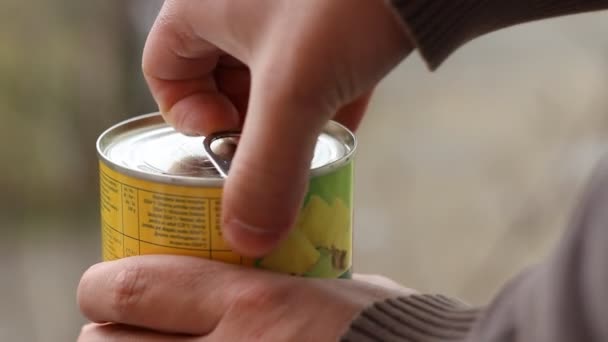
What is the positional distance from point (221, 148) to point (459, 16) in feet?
0.75

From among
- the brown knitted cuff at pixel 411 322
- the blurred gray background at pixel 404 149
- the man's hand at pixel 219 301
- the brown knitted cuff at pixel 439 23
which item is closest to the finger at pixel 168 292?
the man's hand at pixel 219 301

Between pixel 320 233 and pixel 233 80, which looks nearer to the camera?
pixel 320 233

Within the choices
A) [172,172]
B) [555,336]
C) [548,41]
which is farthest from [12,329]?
[548,41]

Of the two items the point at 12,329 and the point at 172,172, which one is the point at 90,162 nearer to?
the point at 12,329

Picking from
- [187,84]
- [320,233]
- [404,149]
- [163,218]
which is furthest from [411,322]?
[404,149]

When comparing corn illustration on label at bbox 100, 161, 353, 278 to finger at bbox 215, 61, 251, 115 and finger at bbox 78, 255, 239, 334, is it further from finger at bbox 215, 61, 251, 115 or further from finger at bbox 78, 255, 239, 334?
finger at bbox 215, 61, 251, 115

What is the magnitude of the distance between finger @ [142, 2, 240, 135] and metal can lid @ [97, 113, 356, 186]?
19 mm

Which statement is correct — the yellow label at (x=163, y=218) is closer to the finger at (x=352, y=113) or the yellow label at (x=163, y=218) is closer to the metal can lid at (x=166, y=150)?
the metal can lid at (x=166, y=150)

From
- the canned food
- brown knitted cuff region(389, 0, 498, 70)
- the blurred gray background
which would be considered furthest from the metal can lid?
the blurred gray background

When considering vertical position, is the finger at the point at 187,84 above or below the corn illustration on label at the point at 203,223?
above

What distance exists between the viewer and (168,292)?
0.61 metres

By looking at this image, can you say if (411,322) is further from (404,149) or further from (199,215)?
(404,149)

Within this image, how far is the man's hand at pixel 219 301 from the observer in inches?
23.3

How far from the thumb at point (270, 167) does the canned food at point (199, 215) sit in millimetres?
43
